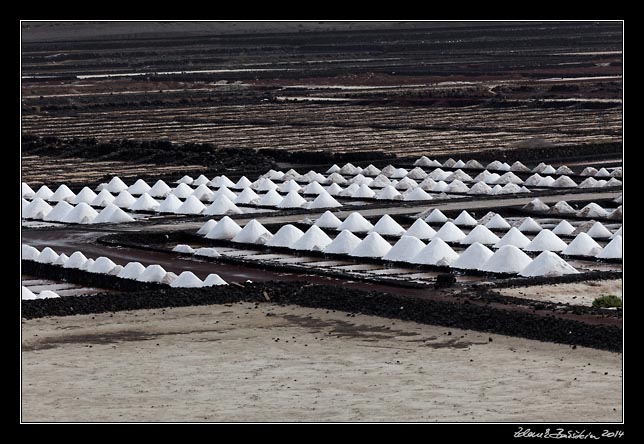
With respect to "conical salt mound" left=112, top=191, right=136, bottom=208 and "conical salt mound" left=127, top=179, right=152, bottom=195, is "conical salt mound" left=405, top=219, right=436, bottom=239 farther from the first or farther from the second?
"conical salt mound" left=127, top=179, right=152, bottom=195

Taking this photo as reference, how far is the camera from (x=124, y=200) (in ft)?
122

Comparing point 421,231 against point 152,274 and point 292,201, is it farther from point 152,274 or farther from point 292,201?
point 292,201

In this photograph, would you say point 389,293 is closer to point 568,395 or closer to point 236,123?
point 568,395

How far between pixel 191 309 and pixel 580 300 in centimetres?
503

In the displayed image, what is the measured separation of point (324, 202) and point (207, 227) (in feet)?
16.6

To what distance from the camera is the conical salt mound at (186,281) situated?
24.6 m

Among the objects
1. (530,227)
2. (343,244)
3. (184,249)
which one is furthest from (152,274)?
(530,227)

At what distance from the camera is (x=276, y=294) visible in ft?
75.5

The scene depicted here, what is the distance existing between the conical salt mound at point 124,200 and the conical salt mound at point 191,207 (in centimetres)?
155

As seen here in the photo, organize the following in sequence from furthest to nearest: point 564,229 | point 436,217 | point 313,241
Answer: point 436,217 → point 564,229 → point 313,241

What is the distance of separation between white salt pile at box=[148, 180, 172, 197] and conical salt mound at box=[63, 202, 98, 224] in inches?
150

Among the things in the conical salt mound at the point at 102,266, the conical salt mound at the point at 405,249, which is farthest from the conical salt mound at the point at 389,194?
the conical salt mound at the point at 102,266

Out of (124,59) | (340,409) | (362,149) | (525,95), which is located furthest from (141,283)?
(124,59)

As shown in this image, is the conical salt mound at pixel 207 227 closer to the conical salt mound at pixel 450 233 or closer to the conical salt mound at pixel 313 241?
the conical salt mound at pixel 313 241
